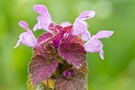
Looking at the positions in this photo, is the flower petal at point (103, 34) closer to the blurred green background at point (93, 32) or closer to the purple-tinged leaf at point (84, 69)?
the purple-tinged leaf at point (84, 69)

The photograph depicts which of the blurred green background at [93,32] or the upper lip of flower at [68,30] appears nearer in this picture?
the upper lip of flower at [68,30]

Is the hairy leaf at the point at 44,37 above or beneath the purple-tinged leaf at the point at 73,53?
above

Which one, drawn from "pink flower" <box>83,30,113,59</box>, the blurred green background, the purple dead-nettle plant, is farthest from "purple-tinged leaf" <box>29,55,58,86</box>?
the blurred green background

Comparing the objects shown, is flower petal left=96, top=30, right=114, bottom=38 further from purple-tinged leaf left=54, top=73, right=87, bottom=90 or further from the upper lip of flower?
purple-tinged leaf left=54, top=73, right=87, bottom=90

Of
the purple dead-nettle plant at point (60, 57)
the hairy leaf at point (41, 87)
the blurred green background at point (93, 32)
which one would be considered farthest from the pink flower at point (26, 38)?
the blurred green background at point (93, 32)

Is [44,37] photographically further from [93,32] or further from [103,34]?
[93,32]

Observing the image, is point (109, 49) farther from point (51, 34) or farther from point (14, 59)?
point (51, 34)

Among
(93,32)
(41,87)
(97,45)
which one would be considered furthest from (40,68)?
(93,32)
